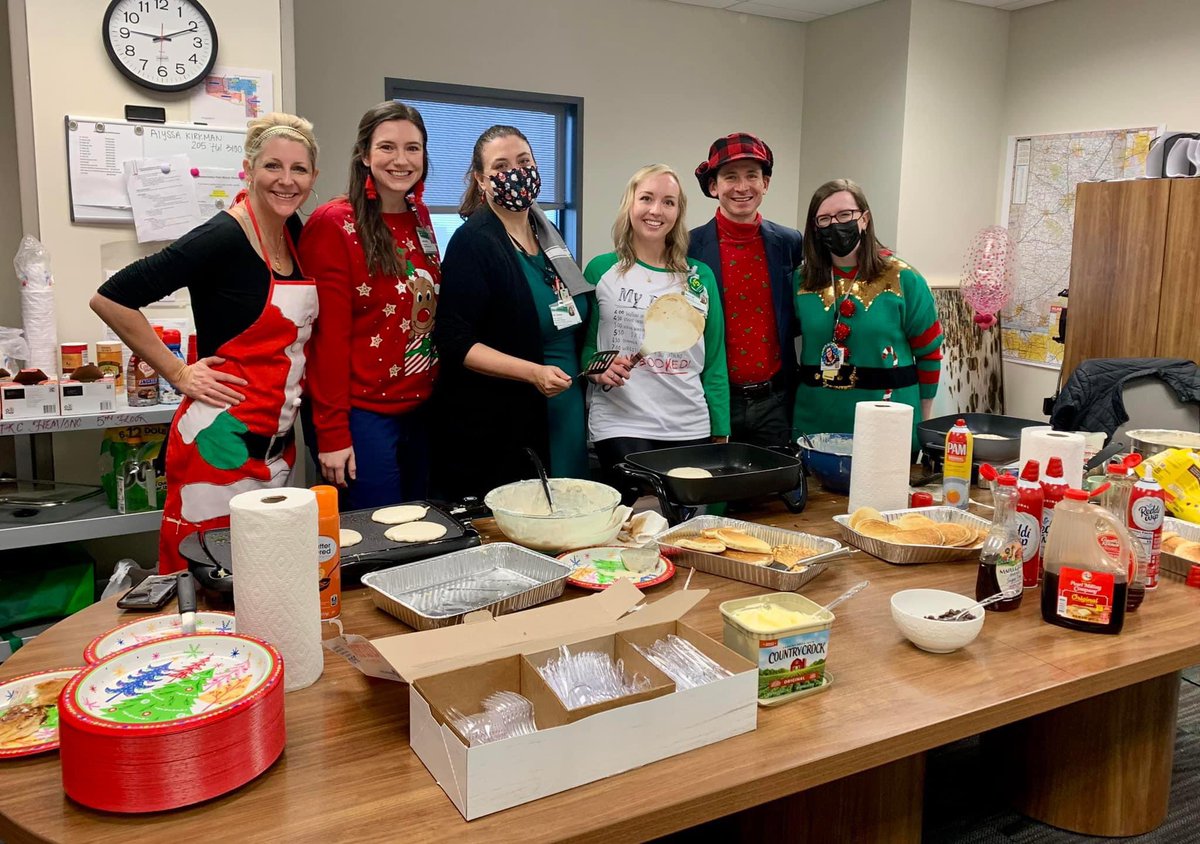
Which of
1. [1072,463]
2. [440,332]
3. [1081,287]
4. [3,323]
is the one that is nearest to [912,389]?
[1072,463]

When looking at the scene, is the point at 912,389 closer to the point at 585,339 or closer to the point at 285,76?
the point at 585,339

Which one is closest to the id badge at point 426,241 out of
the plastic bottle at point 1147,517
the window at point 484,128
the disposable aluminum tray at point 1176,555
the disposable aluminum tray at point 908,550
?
the disposable aluminum tray at point 908,550

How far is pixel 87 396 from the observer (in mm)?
3037

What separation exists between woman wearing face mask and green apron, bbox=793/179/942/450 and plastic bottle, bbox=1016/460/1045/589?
122cm

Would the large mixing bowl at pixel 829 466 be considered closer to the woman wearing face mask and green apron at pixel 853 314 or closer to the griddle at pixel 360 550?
the woman wearing face mask and green apron at pixel 853 314

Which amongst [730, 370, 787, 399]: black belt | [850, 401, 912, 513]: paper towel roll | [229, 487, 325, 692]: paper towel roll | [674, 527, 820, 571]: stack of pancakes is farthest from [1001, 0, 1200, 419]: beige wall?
[229, 487, 325, 692]: paper towel roll

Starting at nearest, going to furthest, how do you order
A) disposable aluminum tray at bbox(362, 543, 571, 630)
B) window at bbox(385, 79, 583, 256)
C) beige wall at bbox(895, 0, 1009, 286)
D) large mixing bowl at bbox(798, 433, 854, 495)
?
1. disposable aluminum tray at bbox(362, 543, 571, 630)
2. large mixing bowl at bbox(798, 433, 854, 495)
3. window at bbox(385, 79, 583, 256)
4. beige wall at bbox(895, 0, 1009, 286)

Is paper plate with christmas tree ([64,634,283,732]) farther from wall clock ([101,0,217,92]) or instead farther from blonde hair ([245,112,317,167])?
wall clock ([101,0,217,92])

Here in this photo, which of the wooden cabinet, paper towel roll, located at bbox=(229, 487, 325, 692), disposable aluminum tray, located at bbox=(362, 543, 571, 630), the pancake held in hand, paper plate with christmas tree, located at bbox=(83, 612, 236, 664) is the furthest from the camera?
the wooden cabinet

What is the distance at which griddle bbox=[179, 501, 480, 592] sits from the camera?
1.64 m

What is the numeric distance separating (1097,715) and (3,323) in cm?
415

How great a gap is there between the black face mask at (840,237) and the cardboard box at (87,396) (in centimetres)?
243

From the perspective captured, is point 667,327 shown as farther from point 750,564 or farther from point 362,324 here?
point 750,564

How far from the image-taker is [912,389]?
120 inches
